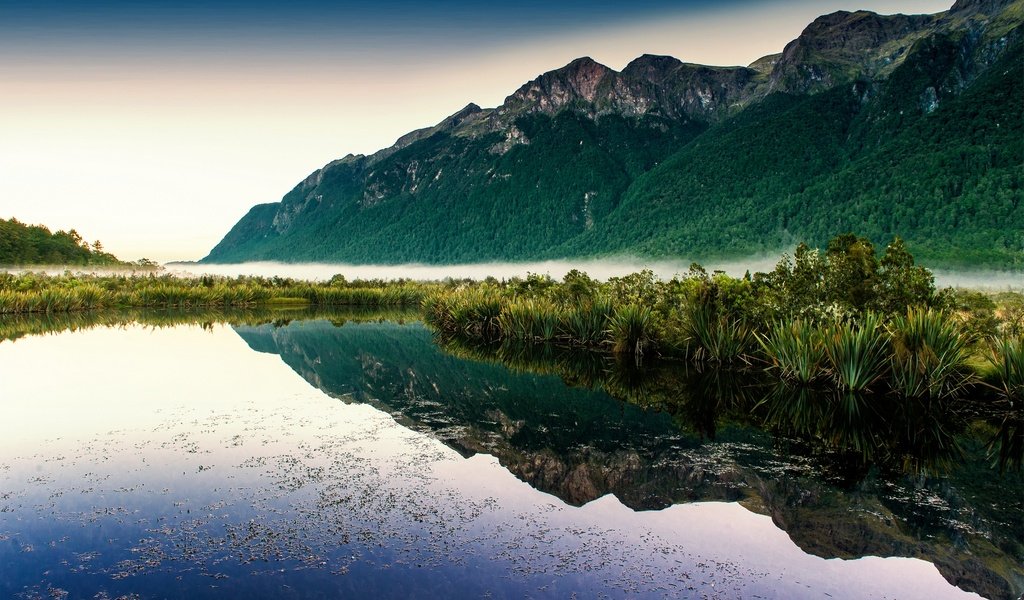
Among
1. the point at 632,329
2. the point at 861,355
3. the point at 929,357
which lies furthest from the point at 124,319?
the point at 929,357

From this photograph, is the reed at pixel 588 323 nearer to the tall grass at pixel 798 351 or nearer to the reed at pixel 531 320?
the reed at pixel 531 320

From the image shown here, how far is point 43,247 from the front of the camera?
102312 millimetres

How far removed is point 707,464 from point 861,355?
7331mm

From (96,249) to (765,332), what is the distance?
125494mm

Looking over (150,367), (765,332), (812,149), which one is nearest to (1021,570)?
(765,332)

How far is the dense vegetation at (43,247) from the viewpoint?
94875mm

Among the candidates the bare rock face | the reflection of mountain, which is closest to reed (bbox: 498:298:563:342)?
the reflection of mountain

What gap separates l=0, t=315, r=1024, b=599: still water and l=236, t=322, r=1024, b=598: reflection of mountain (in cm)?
4

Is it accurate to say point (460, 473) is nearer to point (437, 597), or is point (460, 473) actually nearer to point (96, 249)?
point (437, 597)

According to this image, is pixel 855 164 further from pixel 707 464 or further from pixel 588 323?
pixel 707 464

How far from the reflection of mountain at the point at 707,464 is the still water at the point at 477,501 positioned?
0.04 m

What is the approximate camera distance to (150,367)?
1934cm

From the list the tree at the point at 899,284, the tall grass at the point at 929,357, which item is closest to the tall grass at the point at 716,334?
the tree at the point at 899,284

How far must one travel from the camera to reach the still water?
5828 millimetres
